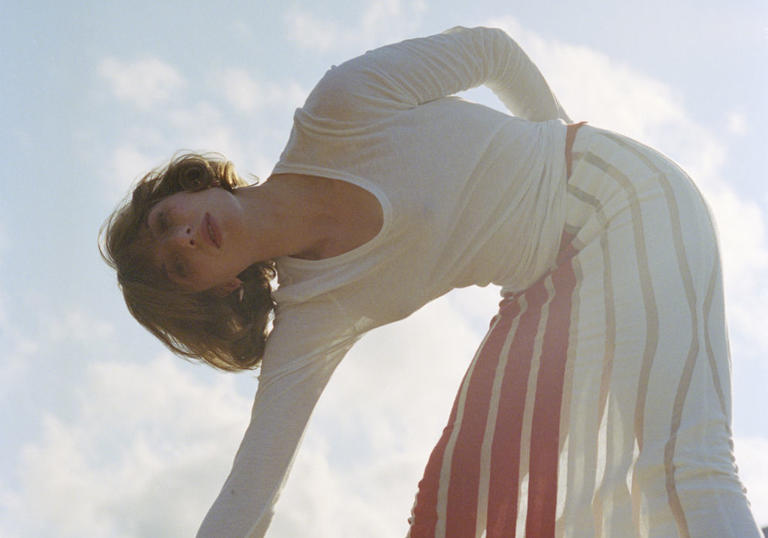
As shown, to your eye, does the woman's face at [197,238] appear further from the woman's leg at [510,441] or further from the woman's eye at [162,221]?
the woman's leg at [510,441]

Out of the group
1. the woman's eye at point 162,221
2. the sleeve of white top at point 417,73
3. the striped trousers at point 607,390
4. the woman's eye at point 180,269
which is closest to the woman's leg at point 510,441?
the striped trousers at point 607,390

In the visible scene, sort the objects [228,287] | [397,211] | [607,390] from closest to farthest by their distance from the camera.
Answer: [607,390]
[397,211]
[228,287]

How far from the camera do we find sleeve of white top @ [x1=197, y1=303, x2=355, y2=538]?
7.92 feet

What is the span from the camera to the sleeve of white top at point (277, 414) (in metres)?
2.41

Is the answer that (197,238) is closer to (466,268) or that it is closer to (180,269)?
(180,269)

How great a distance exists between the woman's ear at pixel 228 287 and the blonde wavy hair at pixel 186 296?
0.05 ft

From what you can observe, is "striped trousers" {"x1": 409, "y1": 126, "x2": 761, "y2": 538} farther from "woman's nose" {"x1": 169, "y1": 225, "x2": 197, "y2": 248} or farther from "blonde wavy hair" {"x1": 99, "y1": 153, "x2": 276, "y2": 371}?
"woman's nose" {"x1": 169, "y1": 225, "x2": 197, "y2": 248}

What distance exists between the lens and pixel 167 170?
115 inches

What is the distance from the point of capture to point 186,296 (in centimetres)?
281

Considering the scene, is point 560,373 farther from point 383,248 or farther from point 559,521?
point 383,248

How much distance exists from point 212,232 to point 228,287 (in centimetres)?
27

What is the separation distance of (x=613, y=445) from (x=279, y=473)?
909 mm

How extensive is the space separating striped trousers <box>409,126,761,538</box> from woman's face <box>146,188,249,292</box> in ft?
2.64

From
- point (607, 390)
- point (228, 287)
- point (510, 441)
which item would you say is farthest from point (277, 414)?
point (607, 390)
